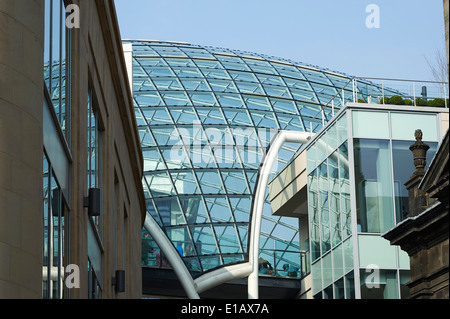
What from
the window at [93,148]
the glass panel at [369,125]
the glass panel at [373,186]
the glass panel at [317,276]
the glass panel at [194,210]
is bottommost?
the glass panel at [317,276]

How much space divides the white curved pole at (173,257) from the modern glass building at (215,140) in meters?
1.57

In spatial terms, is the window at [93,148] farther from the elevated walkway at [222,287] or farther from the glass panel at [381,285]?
the elevated walkway at [222,287]

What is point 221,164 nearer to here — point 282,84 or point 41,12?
point 282,84

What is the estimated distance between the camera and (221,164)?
65.4 meters

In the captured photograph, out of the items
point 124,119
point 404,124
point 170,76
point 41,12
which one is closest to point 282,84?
point 170,76

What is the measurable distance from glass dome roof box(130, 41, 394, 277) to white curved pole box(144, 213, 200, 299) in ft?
8.33

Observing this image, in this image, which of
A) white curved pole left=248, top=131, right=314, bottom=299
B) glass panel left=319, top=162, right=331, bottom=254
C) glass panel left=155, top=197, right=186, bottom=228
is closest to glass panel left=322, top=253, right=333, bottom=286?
glass panel left=319, top=162, right=331, bottom=254

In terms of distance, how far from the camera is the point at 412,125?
42.3m

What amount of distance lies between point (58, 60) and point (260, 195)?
34.1 metres

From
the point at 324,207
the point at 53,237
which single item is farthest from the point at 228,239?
the point at 53,237

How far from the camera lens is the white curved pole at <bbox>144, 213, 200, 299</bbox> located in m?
52.9

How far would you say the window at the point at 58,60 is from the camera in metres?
20.0

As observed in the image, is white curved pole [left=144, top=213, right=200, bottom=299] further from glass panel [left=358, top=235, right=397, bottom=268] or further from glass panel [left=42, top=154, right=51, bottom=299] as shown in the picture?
glass panel [left=42, top=154, right=51, bottom=299]

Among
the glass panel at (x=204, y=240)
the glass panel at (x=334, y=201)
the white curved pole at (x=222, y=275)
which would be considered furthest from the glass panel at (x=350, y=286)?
the glass panel at (x=204, y=240)
